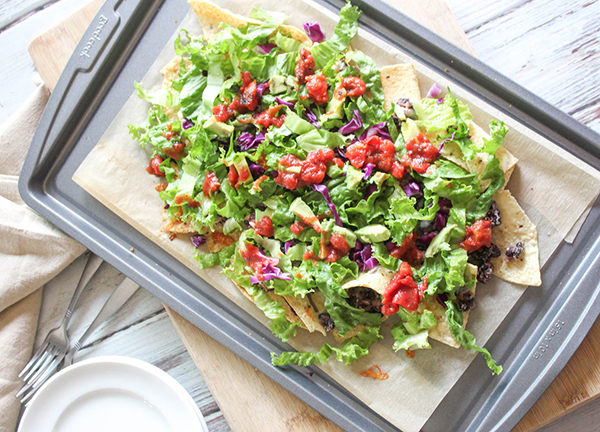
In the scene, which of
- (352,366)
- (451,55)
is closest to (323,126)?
(451,55)

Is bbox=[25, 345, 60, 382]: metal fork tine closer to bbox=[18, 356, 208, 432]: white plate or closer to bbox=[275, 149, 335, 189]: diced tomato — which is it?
bbox=[18, 356, 208, 432]: white plate

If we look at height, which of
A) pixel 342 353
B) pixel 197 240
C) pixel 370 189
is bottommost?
pixel 197 240

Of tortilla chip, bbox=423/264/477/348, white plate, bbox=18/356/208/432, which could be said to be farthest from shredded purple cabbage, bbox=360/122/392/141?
white plate, bbox=18/356/208/432

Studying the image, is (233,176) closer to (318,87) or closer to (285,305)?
(318,87)

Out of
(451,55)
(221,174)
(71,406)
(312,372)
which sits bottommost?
(71,406)

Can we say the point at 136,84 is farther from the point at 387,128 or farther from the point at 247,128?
the point at 387,128

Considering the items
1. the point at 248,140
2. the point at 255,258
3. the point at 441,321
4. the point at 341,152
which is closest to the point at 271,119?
the point at 248,140

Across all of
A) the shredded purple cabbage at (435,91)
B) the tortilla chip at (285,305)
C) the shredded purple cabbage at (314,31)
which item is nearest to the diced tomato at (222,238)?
the tortilla chip at (285,305)
